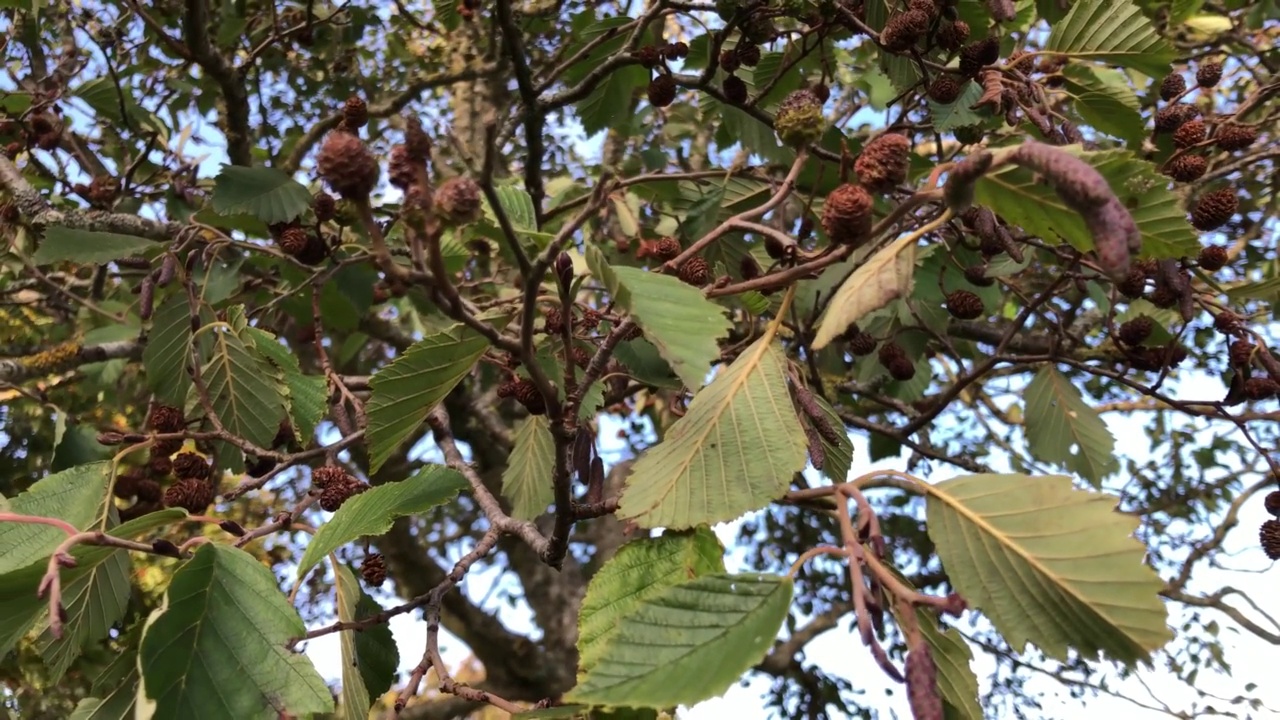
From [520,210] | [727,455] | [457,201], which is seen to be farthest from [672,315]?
[520,210]

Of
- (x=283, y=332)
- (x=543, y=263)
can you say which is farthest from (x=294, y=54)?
(x=543, y=263)

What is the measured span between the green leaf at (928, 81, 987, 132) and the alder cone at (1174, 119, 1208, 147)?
1.34 feet

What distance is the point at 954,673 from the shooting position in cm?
109

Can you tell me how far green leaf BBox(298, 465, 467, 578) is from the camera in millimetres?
1162

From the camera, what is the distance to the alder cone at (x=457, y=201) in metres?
0.74

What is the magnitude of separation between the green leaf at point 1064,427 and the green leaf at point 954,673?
1.56 m

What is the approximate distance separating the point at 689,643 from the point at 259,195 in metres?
1.70

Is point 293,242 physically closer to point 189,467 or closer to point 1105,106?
point 189,467

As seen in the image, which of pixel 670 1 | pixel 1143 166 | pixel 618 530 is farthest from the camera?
pixel 618 530

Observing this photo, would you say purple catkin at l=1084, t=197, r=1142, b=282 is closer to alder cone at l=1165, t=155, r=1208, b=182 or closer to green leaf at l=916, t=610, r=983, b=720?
green leaf at l=916, t=610, r=983, b=720

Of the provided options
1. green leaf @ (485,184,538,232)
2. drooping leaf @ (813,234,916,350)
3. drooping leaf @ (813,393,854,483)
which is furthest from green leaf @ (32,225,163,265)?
drooping leaf @ (813,234,916,350)

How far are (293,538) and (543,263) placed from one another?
4.62 m

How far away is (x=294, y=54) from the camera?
4980mm

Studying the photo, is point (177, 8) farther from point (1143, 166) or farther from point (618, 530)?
point (1143, 166)
